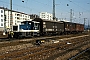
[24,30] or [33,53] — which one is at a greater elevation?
[24,30]

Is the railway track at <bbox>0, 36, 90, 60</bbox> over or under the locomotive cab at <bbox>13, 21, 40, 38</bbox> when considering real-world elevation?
under

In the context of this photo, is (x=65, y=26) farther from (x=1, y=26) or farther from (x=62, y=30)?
(x=1, y=26)

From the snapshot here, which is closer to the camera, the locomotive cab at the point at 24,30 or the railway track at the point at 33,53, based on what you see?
the railway track at the point at 33,53

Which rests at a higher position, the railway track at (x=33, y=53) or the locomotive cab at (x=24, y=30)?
the locomotive cab at (x=24, y=30)

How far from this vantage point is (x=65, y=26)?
48688 millimetres

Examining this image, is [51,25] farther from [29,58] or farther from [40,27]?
[29,58]

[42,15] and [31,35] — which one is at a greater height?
[42,15]

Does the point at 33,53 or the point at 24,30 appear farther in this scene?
the point at 24,30

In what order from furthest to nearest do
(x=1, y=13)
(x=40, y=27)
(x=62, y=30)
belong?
1. (x=1, y=13)
2. (x=62, y=30)
3. (x=40, y=27)

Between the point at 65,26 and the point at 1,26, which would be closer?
the point at 65,26

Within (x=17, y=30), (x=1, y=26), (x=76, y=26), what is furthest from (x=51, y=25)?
(x=1, y=26)

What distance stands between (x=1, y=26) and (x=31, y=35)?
58.5 metres

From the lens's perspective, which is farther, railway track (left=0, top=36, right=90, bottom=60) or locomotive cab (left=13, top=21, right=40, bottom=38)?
locomotive cab (left=13, top=21, right=40, bottom=38)

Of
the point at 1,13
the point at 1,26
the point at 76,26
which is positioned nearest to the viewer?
the point at 76,26
